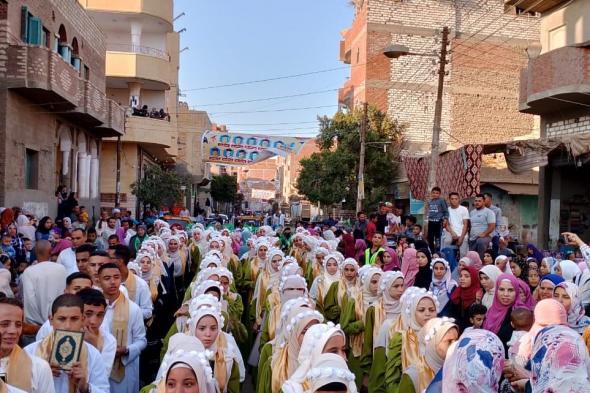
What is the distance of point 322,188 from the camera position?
32.2 metres

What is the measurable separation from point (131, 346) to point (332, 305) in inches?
127

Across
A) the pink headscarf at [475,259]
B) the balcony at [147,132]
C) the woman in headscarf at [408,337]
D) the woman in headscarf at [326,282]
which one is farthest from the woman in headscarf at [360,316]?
the balcony at [147,132]

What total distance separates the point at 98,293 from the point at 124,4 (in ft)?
85.7

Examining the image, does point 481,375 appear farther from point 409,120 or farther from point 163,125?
point 409,120

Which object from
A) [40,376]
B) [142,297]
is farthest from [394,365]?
[142,297]

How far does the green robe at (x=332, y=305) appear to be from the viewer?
8.42 meters

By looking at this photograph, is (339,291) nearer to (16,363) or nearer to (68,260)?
(68,260)

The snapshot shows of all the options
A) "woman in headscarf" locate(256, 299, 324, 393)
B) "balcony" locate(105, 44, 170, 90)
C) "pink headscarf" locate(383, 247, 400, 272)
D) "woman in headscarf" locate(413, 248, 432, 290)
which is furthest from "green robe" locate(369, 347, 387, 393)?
"balcony" locate(105, 44, 170, 90)

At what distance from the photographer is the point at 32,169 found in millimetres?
18609

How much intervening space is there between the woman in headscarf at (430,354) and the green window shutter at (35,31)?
14776mm

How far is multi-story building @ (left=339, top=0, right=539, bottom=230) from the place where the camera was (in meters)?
35.5

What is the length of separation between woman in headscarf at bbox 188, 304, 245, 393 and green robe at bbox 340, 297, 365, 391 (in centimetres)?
214

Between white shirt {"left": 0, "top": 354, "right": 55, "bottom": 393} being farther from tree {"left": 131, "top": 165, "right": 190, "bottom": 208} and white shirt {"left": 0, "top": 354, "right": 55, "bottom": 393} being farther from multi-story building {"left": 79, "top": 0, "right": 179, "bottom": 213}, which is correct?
multi-story building {"left": 79, "top": 0, "right": 179, "bottom": 213}

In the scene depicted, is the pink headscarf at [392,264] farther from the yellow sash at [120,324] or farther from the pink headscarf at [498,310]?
the yellow sash at [120,324]
